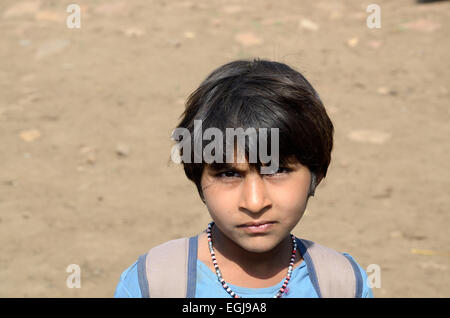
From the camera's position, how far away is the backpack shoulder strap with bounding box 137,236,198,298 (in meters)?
1.98

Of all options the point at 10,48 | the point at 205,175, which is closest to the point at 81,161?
the point at 10,48

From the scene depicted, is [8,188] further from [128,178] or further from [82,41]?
[82,41]

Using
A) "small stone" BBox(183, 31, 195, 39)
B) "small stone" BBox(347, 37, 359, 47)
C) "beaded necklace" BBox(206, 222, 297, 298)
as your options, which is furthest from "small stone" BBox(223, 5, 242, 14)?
"beaded necklace" BBox(206, 222, 297, 298)

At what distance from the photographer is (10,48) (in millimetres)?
8234

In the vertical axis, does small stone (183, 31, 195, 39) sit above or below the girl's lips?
above

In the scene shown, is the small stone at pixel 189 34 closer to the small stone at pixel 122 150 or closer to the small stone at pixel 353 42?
the small stone at pixel 353 42

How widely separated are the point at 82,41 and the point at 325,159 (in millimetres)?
6757

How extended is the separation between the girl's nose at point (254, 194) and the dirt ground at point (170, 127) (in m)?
2.25

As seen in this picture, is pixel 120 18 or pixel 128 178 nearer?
pixel 128 178

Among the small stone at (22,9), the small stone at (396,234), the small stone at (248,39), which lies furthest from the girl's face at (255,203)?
the small stone at (22,9)

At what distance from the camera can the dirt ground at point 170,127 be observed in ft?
15.7

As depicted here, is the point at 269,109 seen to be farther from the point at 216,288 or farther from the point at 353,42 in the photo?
the point at 353,42

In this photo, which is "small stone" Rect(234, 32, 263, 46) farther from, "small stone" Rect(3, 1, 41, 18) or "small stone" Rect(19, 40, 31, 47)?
"small stone" Rect(3, 1, 41, 18)

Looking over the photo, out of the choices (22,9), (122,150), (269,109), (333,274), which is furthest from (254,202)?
(22,9)
